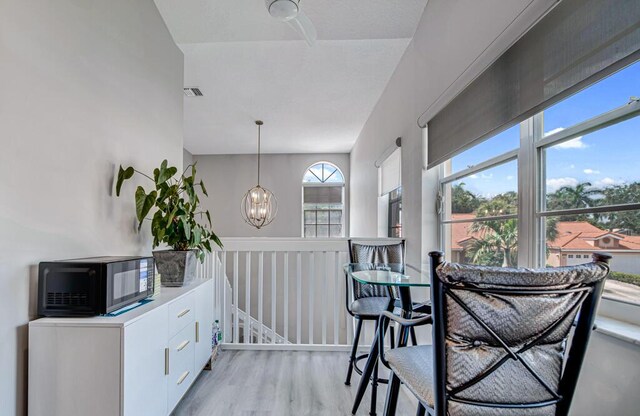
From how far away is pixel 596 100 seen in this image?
3.34ft

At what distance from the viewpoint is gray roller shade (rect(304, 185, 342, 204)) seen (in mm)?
6555

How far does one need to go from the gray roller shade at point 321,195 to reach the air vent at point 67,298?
5319 mm

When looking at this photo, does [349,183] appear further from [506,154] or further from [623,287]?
[623,287]

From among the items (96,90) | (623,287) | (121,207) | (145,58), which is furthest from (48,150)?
(623,287)

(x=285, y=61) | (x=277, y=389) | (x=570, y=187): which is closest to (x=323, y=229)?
(x=285, y=61)

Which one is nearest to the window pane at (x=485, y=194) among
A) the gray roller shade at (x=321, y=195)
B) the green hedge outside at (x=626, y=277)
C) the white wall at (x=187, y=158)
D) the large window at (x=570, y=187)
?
the large window at (x=570, y=187)

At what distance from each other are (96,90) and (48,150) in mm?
504

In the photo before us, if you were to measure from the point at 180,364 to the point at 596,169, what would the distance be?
2205 mm

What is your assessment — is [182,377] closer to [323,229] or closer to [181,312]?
[181,312]

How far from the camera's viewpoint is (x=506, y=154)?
150 cm

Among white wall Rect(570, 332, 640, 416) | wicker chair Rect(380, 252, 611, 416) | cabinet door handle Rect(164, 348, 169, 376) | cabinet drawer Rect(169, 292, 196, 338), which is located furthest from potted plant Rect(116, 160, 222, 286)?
white wall Rect(570, 332, 640, 416)

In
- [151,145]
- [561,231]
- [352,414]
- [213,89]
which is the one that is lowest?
[352,414]

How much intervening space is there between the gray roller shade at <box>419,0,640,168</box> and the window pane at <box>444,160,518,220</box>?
21 cm

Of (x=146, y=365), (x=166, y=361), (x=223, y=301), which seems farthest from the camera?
(x=223, y=301)
